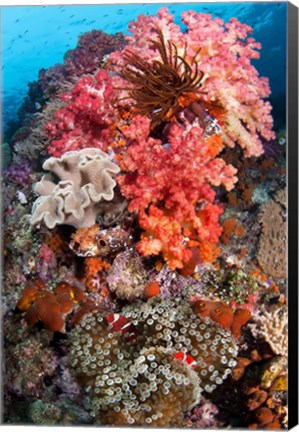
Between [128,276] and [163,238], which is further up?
[163,238]

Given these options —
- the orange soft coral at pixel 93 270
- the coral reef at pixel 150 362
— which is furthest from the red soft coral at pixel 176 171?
the coral reef at pixel 150 362

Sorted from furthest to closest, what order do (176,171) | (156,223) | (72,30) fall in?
(72,30) → (156,223) → (176,171)

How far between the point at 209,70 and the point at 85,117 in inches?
44.1

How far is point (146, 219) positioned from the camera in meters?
4.21

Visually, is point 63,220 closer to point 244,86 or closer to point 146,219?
point 146,219

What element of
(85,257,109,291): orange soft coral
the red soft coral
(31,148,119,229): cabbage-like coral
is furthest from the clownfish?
the red soft coral

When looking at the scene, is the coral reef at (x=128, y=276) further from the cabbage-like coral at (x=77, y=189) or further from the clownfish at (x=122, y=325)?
the cabbage-like coral at (x=77, y=189)

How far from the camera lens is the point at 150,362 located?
13.7 ft

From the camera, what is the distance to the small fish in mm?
4145

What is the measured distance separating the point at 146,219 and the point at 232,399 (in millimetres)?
1614

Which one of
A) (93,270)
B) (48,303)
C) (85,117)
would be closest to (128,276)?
(93,270)

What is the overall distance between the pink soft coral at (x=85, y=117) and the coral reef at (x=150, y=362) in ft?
4.87

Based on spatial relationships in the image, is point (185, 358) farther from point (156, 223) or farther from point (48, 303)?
point (48, 303)

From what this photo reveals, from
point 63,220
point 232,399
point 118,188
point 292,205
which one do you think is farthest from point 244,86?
point 232,399
